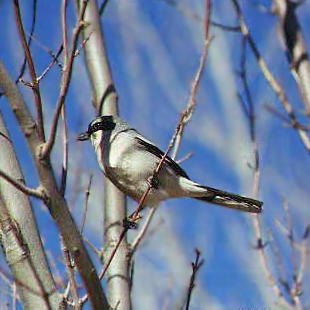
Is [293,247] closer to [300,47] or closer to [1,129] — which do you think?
[300,47]

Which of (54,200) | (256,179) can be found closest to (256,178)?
(256,179)

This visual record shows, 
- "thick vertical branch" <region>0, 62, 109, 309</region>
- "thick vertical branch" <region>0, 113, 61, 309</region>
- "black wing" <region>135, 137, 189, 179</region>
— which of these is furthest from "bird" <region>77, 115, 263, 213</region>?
"thick vertical branch" <region>0, 62, 109, 309</region>

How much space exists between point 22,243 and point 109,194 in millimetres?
963

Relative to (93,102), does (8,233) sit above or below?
below

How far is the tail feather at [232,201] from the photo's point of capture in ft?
7.27

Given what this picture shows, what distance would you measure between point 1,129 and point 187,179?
1.06 metres

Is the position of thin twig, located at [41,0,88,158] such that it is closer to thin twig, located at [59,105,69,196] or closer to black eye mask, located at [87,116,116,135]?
thin twig, located at [59,105,69,196]

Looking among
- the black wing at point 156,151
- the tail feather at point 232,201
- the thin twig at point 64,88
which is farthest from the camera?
the black wing at point 156,151

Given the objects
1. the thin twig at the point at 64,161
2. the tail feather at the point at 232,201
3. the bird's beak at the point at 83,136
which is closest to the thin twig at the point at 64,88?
the thin twig at the point at 64,161

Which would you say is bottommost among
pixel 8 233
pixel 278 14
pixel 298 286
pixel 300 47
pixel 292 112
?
pixel 298 286

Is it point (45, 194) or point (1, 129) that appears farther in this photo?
point (1, 129)

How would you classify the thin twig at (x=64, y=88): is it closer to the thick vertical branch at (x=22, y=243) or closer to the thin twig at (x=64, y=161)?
the thin twig at (x=64, y=161)

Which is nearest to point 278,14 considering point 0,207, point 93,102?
point 93,102

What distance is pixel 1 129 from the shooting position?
1669mm
